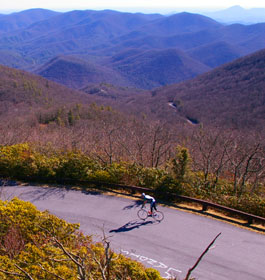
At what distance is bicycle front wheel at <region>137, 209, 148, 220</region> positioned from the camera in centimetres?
1330

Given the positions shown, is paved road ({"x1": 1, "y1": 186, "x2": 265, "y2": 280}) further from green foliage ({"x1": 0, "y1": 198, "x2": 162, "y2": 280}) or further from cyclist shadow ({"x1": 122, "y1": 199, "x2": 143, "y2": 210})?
green foliage ({"x1": 0, "y1": 198, "x2": 162, "y2": 280})

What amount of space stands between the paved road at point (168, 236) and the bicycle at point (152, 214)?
0.69 feet

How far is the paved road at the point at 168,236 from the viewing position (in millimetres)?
10367

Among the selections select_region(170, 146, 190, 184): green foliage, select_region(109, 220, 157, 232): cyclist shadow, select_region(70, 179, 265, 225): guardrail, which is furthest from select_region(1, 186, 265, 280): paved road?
select_region(170, 146, 190, 184): green foliage

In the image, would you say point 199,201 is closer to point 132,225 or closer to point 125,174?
point 132,225

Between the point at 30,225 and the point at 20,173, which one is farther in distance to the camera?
the point at 20,173

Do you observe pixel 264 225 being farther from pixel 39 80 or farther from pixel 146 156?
pixel 39 80

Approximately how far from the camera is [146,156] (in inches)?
1011

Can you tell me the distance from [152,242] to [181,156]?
478cm

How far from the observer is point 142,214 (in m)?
13.4

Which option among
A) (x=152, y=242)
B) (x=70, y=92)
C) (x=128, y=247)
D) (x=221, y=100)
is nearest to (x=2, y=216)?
(x=128, y=247)

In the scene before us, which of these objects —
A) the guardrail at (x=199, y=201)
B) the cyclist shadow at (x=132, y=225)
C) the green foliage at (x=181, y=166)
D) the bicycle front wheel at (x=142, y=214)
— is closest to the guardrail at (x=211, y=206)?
the guardrail at (x=199, y=201)

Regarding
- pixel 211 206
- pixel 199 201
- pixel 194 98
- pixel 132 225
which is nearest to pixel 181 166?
pixel 199 201

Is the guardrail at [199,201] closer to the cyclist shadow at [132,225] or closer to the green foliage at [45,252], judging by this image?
the cyclist shadow at [132,225]
